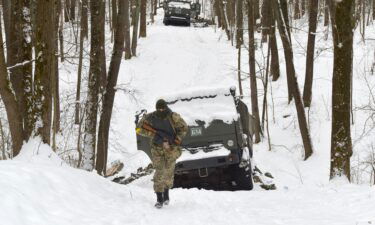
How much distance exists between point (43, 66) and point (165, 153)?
2975 mm

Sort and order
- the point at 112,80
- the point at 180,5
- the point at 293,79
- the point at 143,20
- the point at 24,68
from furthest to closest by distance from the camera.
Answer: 1. the point at 180,5
2. the point at 143,20
3. the point at 293,79
4. the point at 112,80
5. the point at 24,68

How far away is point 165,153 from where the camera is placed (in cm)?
738

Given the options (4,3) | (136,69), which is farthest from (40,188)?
(136,69)

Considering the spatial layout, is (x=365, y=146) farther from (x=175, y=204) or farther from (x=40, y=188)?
(x=40, y=188)

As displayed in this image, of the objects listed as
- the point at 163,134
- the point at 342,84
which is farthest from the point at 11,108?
the point at 342,84

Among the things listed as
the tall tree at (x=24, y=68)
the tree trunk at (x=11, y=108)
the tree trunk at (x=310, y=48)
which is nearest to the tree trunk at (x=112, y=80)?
the tall tree at (x=24, y=68)

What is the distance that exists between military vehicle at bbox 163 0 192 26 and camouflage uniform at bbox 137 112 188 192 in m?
33.9

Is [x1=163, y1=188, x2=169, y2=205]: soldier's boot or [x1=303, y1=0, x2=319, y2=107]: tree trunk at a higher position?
[x1=303, y1=0, x2=319, y2=107]: tree trunk

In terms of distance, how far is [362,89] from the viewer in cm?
2052

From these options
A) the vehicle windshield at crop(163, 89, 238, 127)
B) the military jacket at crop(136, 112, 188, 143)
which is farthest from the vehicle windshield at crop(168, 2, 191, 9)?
the military jacket at crop(136, 112, 188, 143)

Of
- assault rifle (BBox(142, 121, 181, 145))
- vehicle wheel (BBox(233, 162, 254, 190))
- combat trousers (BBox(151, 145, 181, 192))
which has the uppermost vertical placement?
assault rifle (BBox(142, 121, 181, 145))

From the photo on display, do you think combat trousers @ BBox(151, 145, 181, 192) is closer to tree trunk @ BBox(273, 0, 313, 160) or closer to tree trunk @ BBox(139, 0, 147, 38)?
tree trunk @ BBox(273, 0, 313, 160)

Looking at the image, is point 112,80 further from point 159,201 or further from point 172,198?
point 159,201

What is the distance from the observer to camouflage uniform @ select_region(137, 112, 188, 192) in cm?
732
